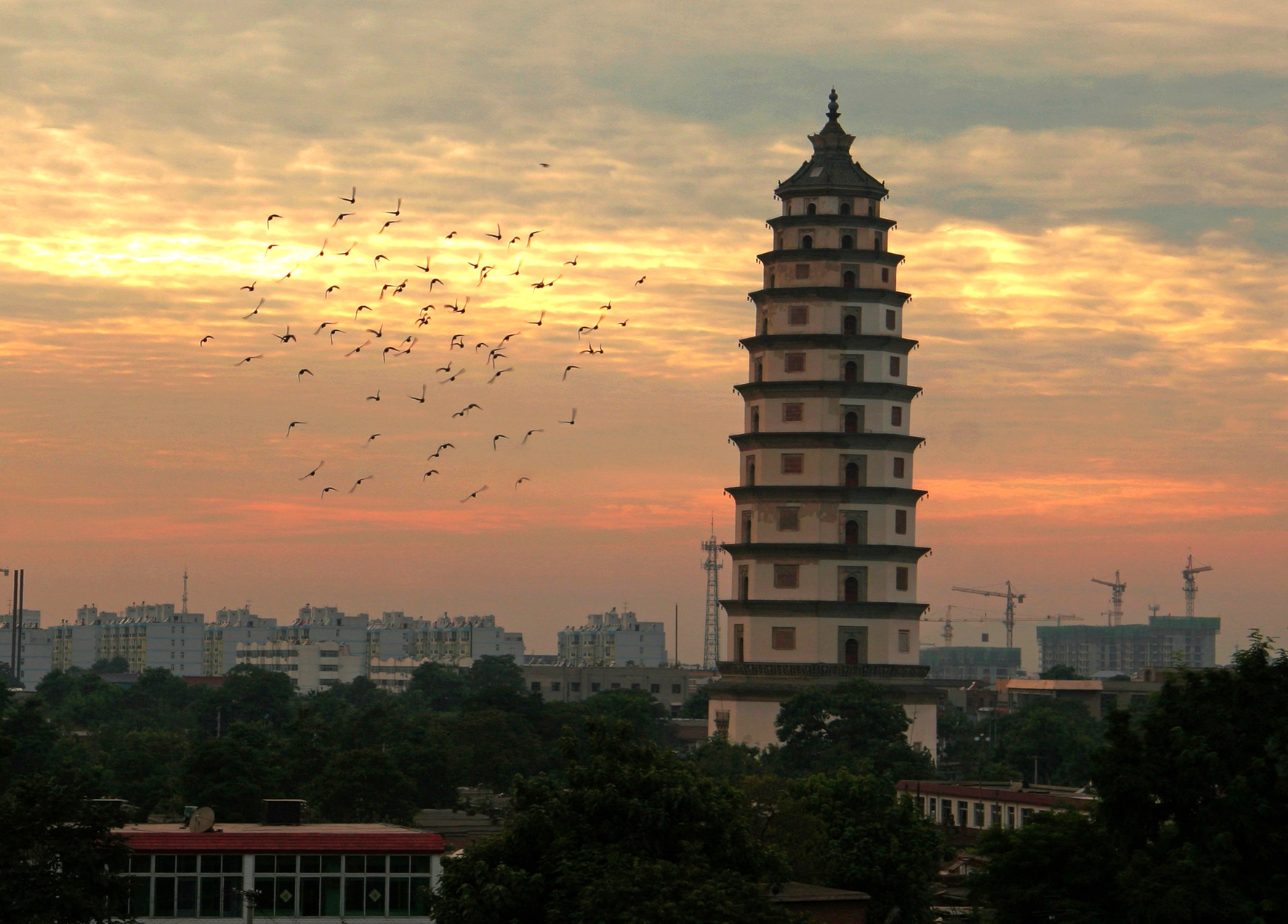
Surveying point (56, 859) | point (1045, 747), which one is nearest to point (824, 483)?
point (1045, 747)

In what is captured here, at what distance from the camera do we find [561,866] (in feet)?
133

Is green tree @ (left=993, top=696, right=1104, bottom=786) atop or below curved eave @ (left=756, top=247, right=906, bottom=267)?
below

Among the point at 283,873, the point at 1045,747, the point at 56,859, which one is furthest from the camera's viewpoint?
the point at 1045,747

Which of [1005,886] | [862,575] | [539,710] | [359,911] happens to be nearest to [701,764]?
[862,575]

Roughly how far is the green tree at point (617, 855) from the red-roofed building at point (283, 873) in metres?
7.91

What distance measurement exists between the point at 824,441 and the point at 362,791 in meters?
37.9

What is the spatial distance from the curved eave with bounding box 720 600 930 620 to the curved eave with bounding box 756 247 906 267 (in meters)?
18.9

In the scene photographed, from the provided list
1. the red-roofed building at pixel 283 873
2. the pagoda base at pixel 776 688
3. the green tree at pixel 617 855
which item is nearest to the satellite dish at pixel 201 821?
the red-roofed building at pixel 283 873

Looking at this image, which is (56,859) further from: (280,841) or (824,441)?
(824,441)

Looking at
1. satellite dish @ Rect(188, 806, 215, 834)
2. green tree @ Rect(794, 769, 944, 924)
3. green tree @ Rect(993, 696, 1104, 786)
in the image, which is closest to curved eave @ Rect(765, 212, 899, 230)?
green tree @ Rect(993, 696, 1104, 786)

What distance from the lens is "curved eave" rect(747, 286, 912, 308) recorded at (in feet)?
370

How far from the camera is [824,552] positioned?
364 feet

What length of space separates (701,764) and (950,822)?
12.2m

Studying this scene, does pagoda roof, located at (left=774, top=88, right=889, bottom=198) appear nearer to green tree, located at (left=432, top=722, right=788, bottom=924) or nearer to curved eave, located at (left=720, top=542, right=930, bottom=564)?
curved eave, located at (left=720, top=542, right=930, bottom=564)
